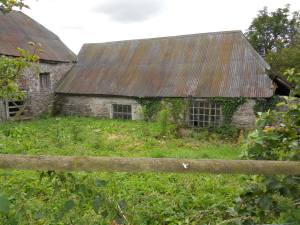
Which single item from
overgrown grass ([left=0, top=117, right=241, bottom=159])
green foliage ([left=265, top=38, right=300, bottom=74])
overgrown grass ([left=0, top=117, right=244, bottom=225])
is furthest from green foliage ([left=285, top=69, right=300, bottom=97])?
Answer: green foliage ([left=265, top=38, right=300, bottom=74])

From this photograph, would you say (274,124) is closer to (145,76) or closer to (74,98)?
(145,76)

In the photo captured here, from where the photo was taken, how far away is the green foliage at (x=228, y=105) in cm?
1277

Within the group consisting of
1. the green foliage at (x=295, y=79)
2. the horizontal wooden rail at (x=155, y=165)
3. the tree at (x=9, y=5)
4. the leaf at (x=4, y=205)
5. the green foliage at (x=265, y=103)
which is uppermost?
the tree at (x=9, y=5)

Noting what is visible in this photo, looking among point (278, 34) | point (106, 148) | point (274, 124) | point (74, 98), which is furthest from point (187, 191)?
point (278, 34)

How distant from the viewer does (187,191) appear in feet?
19.2

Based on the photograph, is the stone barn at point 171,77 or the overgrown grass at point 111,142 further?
the stone barn at point 171,77

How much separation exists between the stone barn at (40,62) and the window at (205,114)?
8161mm

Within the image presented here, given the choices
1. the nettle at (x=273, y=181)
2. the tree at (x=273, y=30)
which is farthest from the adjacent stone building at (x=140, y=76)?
the tree at (x=273, y=30)

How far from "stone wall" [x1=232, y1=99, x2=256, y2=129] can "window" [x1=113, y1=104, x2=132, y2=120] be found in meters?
5.66

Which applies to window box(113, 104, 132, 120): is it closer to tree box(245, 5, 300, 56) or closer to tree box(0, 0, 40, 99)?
tree box(0, 0, 40, 99)

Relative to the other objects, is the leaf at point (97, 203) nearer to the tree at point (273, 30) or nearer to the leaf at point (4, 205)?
the leaf at point (4, 205)

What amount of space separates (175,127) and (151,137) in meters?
1.64

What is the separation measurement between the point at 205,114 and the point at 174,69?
10.8ft

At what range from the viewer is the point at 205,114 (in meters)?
13.6
